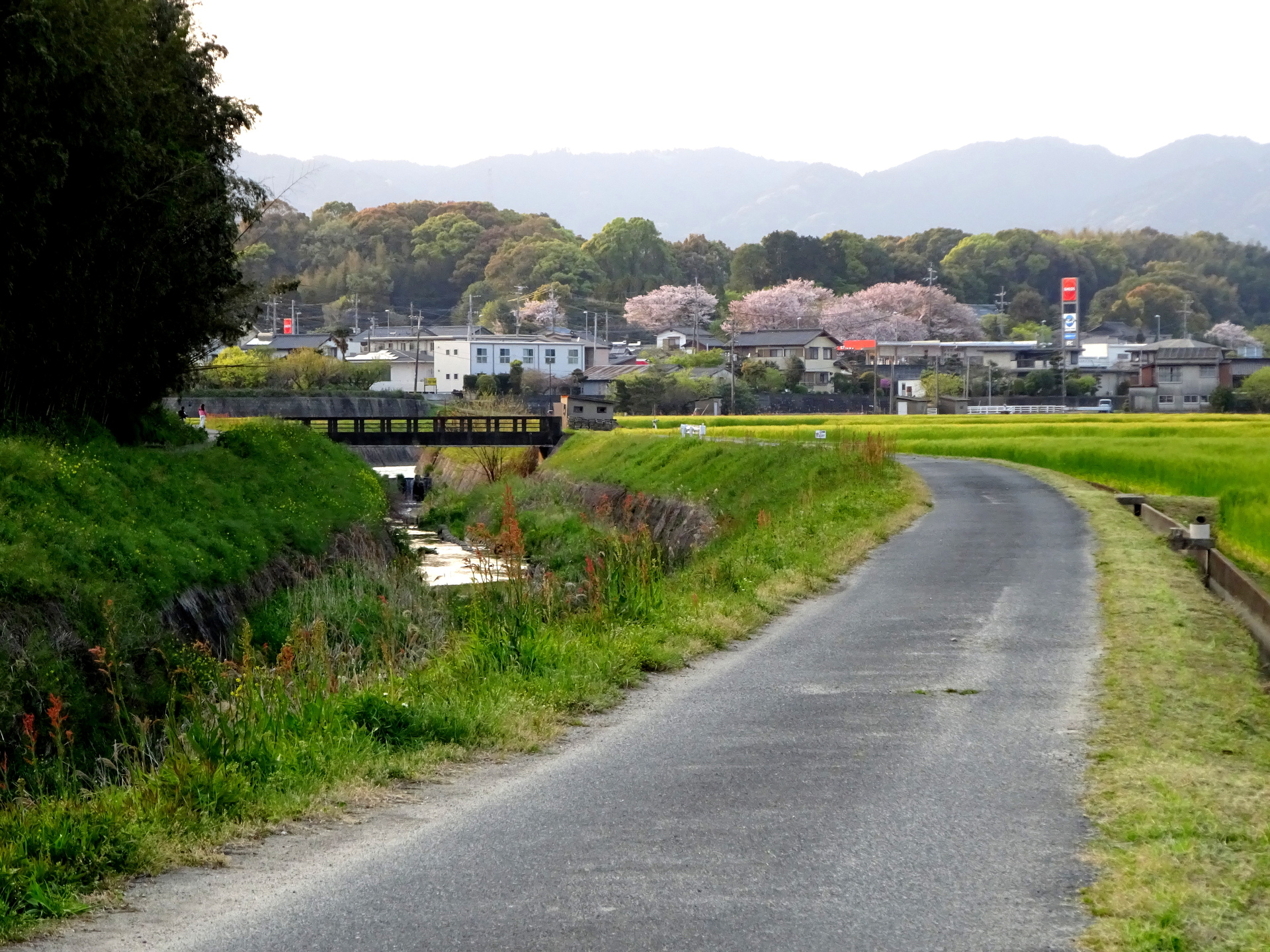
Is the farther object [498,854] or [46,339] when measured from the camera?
[46,339]

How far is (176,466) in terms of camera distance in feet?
77.4

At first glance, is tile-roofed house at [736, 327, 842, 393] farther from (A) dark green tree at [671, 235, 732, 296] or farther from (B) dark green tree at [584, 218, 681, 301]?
(A) dark green tree at [671, 235, 732, 296]

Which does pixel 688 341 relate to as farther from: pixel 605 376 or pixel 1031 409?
pixel 1031 409

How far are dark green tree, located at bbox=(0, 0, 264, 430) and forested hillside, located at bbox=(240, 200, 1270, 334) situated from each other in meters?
96.2

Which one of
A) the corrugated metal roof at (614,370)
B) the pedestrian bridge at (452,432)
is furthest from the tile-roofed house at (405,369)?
the pedestrian bridge at (452,432)

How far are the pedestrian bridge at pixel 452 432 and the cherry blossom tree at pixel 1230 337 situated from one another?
9892 centimetres

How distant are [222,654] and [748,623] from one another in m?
7.66

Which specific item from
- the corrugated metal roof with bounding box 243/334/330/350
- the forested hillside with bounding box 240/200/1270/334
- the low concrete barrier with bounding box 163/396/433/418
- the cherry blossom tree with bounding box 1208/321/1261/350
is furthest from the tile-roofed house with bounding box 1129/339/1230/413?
the corrugated metal roof with bounding box 243/334/330/350

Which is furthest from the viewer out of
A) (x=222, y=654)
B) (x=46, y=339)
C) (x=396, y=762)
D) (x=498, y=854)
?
(x=46, y=339)

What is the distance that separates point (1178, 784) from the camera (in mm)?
6680

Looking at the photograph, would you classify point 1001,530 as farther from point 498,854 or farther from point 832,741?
point 498,854

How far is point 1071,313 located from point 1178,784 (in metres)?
136

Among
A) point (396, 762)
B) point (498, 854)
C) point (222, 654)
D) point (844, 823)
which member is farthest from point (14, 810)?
point (222, 654)

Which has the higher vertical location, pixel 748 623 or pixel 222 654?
pixel 748 623
